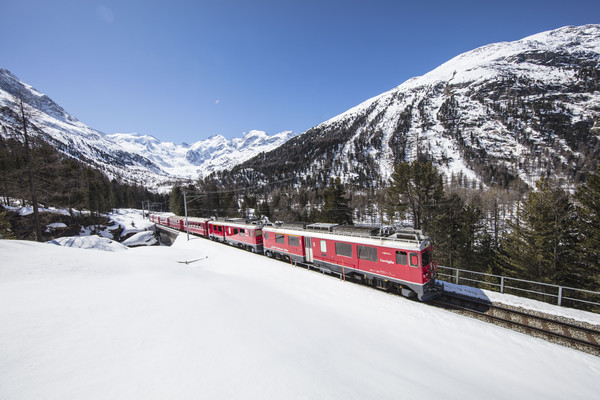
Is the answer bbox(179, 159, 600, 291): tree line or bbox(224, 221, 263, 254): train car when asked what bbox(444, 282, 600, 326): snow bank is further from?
bbox(224, 221, 263, 254): train car

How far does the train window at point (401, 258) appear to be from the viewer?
40.3 ft

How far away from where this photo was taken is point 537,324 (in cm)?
979

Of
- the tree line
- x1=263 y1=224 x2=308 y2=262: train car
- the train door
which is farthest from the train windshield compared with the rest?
the tree line

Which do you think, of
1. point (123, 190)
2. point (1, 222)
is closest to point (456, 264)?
point (1, 222)

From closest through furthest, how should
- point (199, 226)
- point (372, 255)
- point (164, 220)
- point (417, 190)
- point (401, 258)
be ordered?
point (401, 258) → point (372, 255) → point (417, 190) → point (199, 226) → point (164, 220)

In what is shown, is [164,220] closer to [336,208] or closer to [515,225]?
[336,208]

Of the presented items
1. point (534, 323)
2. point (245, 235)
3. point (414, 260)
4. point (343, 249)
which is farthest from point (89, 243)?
point (534, 323)

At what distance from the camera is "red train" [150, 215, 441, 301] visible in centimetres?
1206

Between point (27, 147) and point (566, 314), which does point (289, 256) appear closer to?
point (566, 314)

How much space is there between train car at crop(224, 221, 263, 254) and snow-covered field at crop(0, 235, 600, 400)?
12.5 metres

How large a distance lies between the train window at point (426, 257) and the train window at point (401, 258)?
787mm

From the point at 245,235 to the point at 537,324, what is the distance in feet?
74.7

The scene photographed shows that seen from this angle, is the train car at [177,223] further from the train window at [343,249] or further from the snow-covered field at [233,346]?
the train window at [343,249]

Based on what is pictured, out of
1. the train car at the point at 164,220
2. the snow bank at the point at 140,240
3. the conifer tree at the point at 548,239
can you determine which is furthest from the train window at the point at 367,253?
the train car at the point at 164,220
